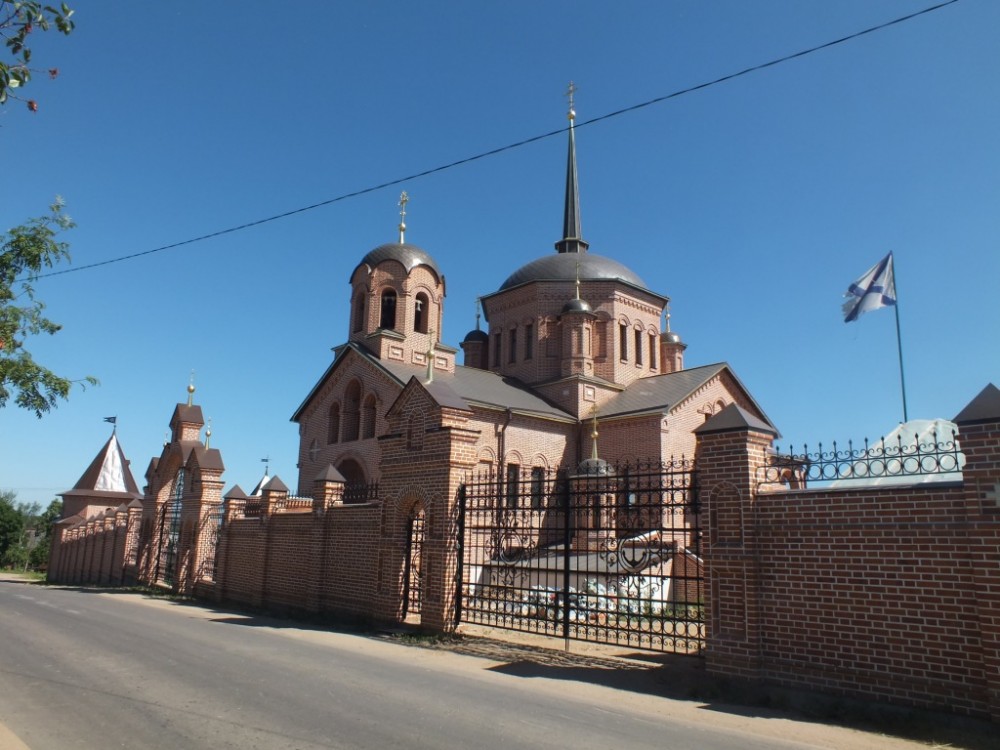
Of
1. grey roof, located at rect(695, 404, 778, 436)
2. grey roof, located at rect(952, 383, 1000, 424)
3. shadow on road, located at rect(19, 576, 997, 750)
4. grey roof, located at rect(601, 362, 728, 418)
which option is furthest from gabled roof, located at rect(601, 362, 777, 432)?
grey roof, located at rect(952, 383, 1000, 424)

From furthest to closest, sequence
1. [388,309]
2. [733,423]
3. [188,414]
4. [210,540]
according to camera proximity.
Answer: [388,309] → [188,414] → [210,540] → [733,423]

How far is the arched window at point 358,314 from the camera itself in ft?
85.1

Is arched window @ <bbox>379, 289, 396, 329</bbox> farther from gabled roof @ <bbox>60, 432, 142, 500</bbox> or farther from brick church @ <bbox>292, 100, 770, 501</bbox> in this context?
gabled roof @ <bbox>60, 432, 142, 500</bbox>

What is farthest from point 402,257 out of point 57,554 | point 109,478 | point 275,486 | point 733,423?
point 109,478

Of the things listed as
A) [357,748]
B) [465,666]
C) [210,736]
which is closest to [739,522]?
[465,666]

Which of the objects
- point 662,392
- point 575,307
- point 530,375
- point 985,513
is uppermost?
point 575,307

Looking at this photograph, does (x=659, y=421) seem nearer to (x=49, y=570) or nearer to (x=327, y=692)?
(x=327, y=692)

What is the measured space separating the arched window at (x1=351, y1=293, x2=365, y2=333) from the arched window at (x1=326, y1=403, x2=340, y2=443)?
9.44 feet

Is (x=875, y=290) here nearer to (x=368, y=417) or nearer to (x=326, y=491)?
(x=326, y=491)

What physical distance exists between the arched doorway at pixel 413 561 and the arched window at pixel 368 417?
11582 mm

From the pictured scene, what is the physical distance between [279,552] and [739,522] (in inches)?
409

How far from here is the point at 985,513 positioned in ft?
20.3

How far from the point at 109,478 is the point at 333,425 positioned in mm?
27366

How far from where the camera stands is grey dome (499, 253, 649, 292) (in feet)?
98.1
